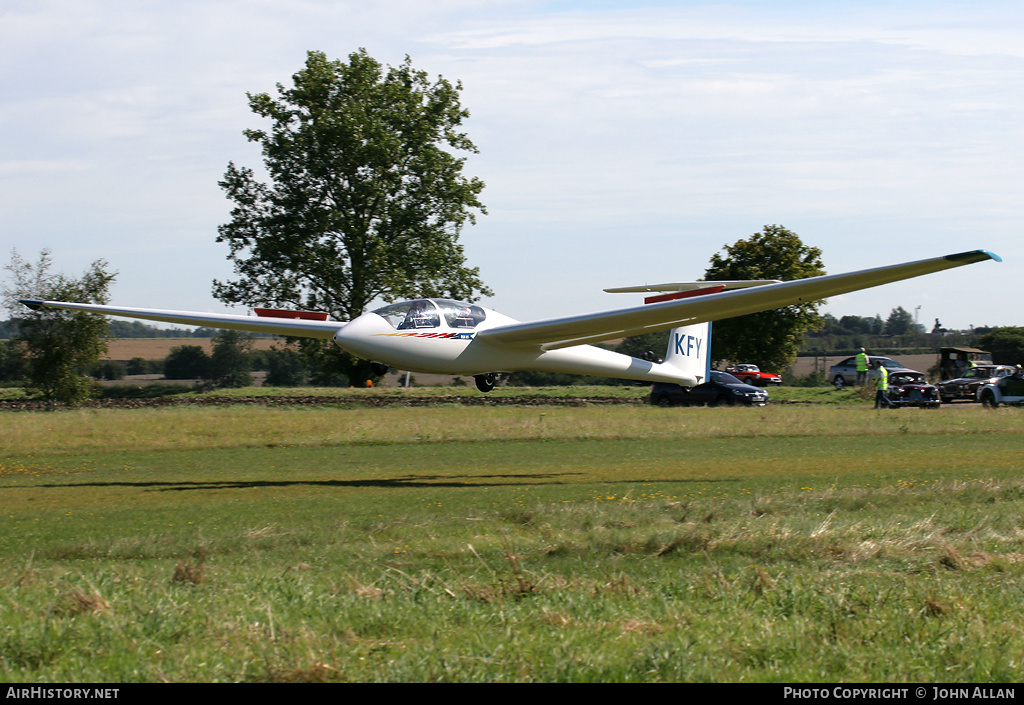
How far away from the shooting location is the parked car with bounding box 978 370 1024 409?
4128 centimetres

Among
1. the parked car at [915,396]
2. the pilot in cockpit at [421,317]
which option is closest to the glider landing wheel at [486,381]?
the pilot in cockpit at [421,317]

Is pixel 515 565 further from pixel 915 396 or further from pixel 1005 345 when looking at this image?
pixel 1005 345

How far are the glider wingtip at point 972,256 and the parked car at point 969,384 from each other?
37.1 metres

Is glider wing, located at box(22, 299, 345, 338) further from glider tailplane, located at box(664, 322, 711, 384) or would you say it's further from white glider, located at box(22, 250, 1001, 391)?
glider tailplane, located at box(664, 322, 711, 384)

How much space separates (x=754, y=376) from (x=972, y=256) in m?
45.1

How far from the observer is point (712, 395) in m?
42.6

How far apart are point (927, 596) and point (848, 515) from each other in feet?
20.3

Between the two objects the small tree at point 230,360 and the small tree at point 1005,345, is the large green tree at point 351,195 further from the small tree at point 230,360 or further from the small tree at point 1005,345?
the small tree at point 1005,345

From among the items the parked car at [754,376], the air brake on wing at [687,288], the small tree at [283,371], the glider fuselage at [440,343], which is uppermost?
the air brake on wing at [687,288]

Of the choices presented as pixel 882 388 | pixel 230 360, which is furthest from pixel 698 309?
pixel 230 360

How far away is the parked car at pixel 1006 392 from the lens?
41281 mm

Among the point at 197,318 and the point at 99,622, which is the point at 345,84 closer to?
the point at 197,318

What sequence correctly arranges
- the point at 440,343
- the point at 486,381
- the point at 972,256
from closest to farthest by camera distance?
the point at 972,256
the point at 440,343
the point at 486,381
